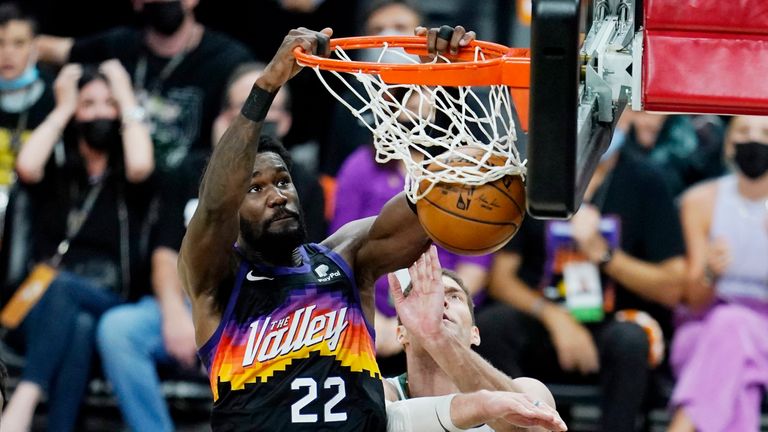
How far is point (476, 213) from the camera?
13.7 ft

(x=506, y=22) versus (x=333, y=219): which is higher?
(x=506, y=22)

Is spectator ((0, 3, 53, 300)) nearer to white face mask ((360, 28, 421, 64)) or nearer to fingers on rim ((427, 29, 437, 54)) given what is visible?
white face mask ((360, 28, 421, 64))

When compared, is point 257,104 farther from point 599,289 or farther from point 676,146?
point 676,146

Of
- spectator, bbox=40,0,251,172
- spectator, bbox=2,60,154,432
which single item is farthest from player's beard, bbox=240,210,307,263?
spectator, bbox=40,0,251,172

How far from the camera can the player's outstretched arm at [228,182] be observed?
425 cm

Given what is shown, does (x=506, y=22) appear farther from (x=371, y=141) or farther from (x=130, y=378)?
(x=130, y=378)

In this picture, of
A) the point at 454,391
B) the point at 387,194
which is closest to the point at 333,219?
the point at 387,194

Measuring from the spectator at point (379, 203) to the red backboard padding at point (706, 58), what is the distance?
9.29ft

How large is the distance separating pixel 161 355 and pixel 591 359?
6.84 feet

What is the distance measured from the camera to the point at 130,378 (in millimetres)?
6738

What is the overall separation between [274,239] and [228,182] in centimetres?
35

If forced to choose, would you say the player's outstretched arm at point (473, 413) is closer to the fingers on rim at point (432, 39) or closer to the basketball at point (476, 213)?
the basketball at point (476, 213)

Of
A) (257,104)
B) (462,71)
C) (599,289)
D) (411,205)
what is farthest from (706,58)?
(599,289)

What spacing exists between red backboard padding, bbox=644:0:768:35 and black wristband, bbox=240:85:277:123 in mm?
1156
